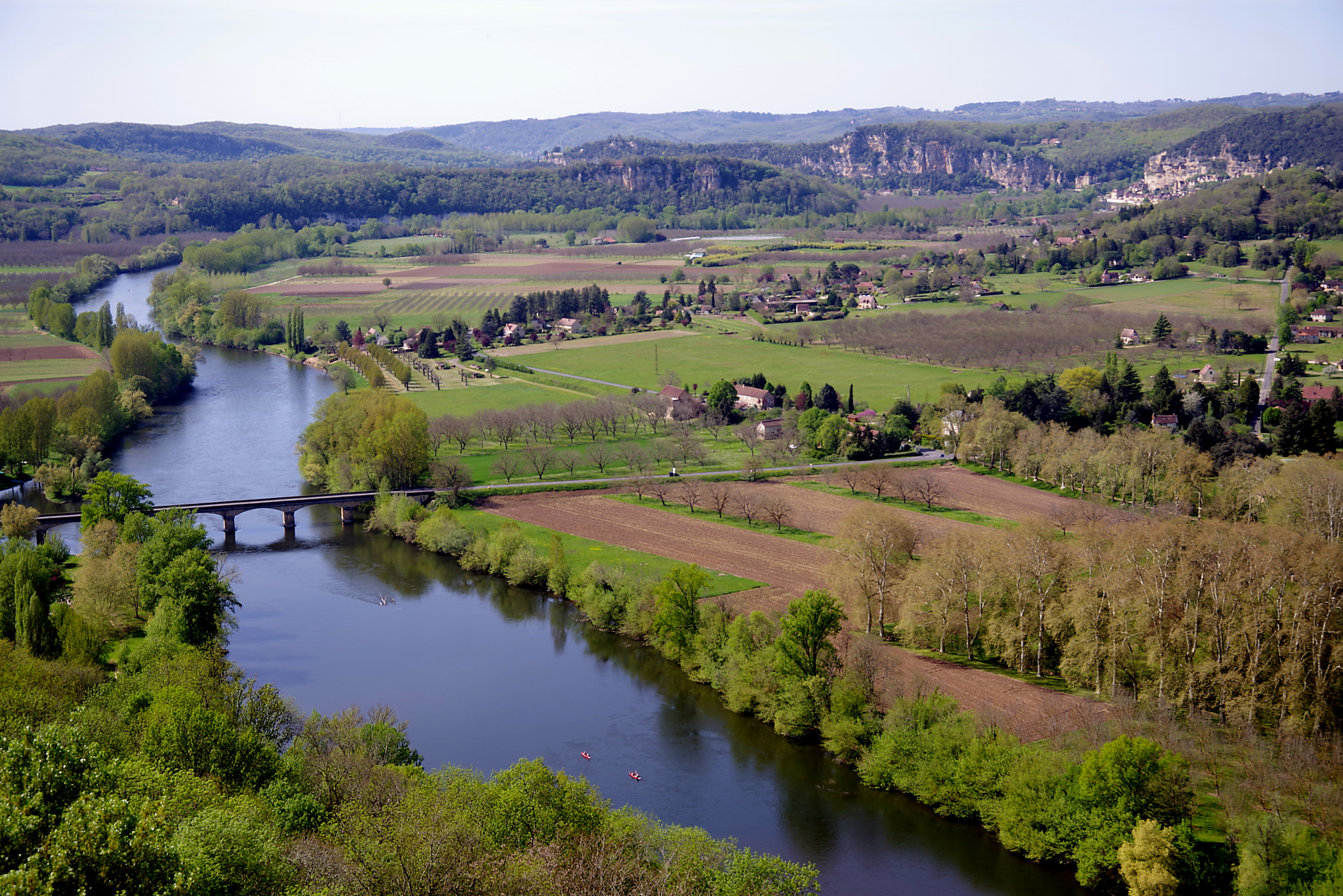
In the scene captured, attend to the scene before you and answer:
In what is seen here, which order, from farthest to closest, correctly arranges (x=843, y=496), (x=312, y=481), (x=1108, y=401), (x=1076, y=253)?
1. (x=1076, y=253)
2. (x=1108, y=401)
3. (x=312, y=481)
4. (x=843, y=496)

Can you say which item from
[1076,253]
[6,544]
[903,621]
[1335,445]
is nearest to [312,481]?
[6,544]

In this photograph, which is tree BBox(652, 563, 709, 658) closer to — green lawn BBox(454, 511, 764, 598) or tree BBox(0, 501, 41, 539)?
green lawn BBox(454, 511, 764, 598)

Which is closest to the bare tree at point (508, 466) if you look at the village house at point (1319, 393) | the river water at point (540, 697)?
the river water at point (540, 697)

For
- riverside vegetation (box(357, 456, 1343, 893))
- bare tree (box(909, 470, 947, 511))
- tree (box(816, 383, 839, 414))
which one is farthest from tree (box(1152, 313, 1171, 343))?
riverside vegetation (box(357, 456, 1343, 893))

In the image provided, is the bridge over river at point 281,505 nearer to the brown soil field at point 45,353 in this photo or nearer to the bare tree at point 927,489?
the bare tree at point 927,489

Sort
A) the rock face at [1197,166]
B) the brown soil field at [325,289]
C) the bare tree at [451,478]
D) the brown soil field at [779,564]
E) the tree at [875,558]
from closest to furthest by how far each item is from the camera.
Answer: the brown soil field at [779,564] < the tree at [875,558] < the bare tree at [451,478] < the brown soil field at [325,289] < the rock face at [1197,166]

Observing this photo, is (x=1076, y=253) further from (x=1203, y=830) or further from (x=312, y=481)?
(x=1203, y=830)
